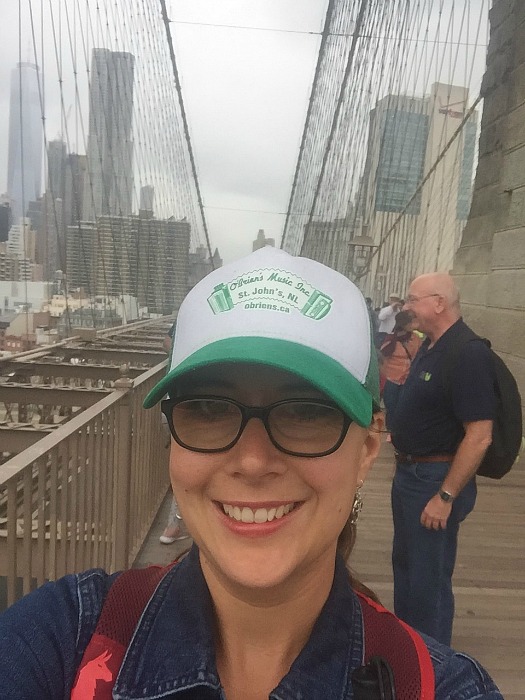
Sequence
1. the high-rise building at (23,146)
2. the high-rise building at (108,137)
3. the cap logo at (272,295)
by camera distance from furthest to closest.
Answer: the high-rise building at (108,137) → the high-rise building at (23,146) → the cap logo at (272,295)

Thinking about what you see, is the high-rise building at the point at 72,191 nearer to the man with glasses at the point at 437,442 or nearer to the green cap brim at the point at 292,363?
the man with glasses at the point at 437,442

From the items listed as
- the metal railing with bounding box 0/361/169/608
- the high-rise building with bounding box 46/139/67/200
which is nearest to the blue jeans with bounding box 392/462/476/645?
the metal railing with bounding box 0/361/169/608

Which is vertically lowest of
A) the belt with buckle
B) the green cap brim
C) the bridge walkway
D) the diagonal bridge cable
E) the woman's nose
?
the bridge walkway

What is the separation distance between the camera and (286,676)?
2.40 feet

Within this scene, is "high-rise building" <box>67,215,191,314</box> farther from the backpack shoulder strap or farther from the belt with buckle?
the backpack shoulder strap

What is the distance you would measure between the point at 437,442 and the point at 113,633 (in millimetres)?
1643

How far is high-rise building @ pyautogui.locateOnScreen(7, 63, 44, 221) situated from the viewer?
9086mm

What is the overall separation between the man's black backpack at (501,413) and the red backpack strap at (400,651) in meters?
1.38

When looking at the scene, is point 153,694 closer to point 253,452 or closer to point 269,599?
point 269,599

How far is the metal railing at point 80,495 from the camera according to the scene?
1.74m

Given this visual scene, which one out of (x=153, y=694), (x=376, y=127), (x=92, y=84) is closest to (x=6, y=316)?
(x=153, y=694)

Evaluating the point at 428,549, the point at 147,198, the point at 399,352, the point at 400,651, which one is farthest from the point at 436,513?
the point at 147,198

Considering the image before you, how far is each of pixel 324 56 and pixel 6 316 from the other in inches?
1157

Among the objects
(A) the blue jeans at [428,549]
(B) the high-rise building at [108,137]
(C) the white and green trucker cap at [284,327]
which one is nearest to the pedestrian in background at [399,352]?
(A) the blue jeans at [428,549]
